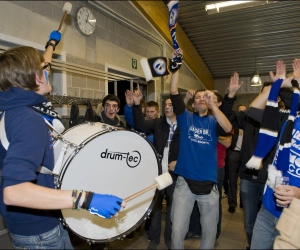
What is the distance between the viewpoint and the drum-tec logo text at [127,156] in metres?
1.38

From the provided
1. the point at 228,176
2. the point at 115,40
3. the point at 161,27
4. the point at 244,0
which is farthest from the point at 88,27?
the point at 228,176

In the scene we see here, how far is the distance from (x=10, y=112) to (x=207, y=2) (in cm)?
481

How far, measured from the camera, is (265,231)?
1448 mm

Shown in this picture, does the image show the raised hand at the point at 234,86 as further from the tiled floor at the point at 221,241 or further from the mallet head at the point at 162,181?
the tiled floor at the point at 221,241

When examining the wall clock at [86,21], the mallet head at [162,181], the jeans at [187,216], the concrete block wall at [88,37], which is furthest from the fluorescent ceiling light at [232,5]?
the mallet head at [162,181]

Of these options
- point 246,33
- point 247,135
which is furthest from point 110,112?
point 246,33

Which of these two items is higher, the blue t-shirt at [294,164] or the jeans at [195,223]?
the blue t-shirt at [294,164]

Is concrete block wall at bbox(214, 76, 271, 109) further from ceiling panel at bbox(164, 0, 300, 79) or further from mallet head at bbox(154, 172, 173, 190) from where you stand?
mallet head at bbox(154, 172, 173, 190)

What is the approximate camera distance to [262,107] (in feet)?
5.43

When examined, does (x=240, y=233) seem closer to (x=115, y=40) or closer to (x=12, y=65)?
(x=12, y=65)

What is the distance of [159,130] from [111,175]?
48.3 inches

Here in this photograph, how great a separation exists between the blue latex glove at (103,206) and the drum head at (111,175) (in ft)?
1.17

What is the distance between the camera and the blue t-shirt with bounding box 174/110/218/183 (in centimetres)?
197

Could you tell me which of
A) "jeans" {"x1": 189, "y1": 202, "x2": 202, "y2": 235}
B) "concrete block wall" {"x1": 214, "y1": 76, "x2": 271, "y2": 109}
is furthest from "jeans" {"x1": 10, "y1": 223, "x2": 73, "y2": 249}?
"concrete block wall" {"x1": 214, "y1": 76, "x2": 271, "y2": 109}
